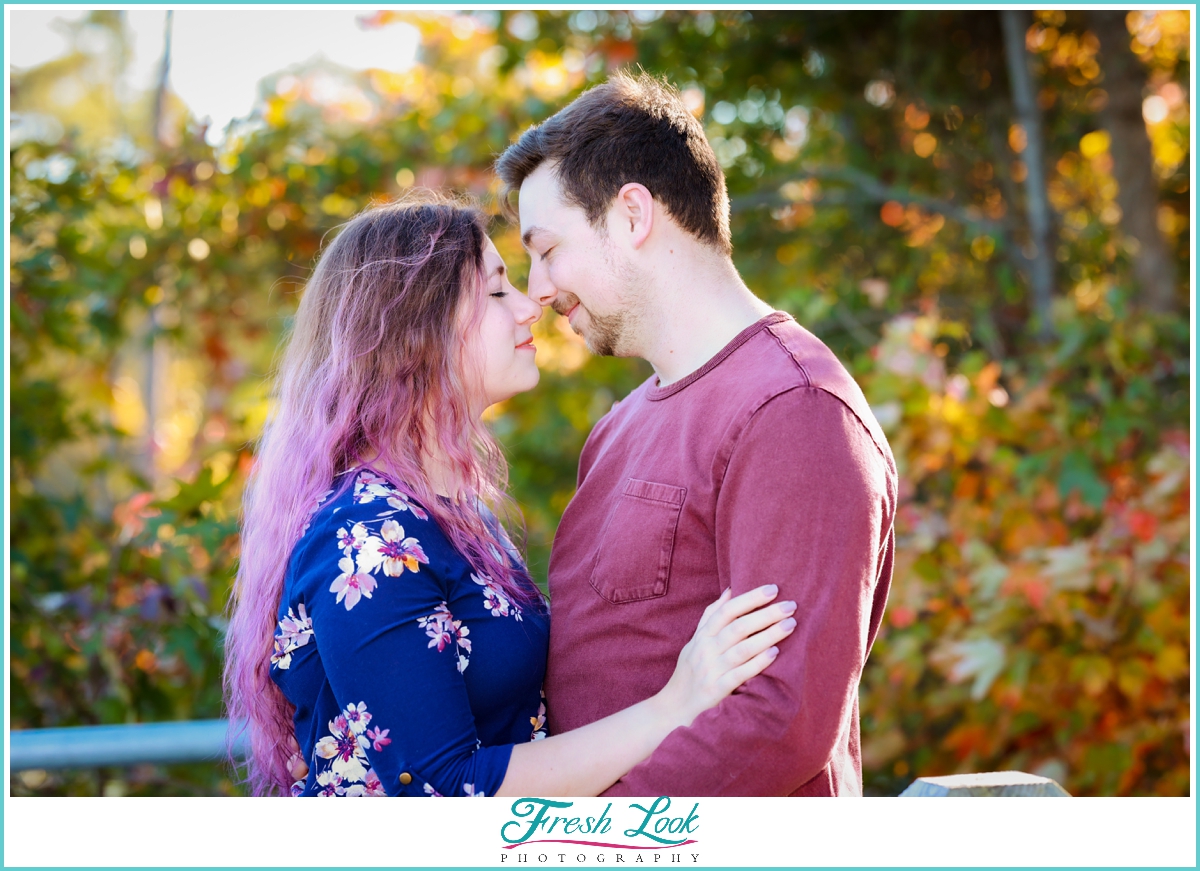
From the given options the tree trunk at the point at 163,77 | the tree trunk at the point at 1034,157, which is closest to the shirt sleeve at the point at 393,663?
the tree trunk at the point at 163,77

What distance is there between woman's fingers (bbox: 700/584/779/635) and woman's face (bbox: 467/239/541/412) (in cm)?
60

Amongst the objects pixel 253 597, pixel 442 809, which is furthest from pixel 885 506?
pixel 253 597

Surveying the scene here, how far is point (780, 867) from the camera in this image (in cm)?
154

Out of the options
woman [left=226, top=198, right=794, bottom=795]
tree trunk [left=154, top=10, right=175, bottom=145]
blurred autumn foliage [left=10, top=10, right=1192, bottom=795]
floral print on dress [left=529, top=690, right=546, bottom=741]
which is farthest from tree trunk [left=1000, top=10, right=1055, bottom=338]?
tree trunk [left=154, top=10, right=175, bottom=145]

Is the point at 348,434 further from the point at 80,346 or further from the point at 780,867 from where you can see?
the point at 80,346

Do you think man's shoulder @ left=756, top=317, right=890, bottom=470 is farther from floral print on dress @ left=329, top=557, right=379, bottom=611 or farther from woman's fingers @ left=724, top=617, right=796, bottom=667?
floral print on dress @ left=329, top=557, right=379, bottom=611

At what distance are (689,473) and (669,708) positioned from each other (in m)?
0.34

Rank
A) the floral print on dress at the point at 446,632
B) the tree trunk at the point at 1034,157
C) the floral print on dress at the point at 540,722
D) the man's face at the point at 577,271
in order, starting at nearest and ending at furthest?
the floral print on dress at the point at 446,632, the floral print on dress at the point at 540,722, the man's face at the point at 577,271, the tree trunk at the point at 1034,157

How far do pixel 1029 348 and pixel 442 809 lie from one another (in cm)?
323

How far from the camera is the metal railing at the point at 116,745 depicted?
184cm

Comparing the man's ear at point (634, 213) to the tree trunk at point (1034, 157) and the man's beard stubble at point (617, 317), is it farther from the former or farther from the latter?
the tree trunk at point (1034, 157)

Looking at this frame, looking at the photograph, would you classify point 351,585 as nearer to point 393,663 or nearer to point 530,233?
point 393,663

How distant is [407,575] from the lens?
146 centimetres

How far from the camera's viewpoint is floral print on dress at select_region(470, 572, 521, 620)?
63.2 inches
